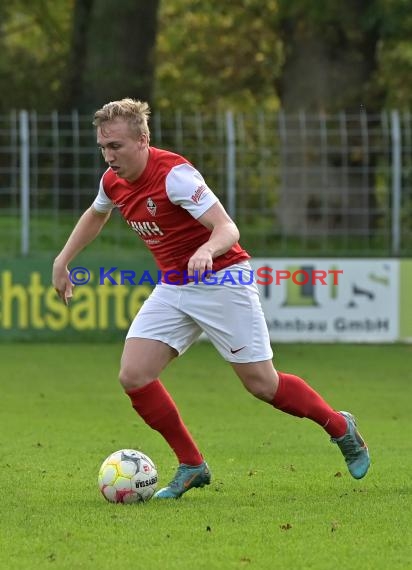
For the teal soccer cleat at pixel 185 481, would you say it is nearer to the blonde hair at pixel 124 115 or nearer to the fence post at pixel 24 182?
the blonde hair at pixel 124 115

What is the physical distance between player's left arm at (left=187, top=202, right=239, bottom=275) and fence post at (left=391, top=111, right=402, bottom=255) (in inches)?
411

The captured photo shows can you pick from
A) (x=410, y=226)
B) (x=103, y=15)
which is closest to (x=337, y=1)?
(x=103, y=15)

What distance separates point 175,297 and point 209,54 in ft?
87.9

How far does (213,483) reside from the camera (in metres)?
7.71

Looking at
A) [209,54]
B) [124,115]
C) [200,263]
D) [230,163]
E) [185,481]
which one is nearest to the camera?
[200,263]

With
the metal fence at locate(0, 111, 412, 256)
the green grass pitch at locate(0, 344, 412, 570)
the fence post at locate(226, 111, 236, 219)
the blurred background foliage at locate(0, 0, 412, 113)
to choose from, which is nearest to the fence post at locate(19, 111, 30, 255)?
the metal fence at locate(0, 111, 412, 256)

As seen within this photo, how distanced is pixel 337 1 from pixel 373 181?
5.42 m

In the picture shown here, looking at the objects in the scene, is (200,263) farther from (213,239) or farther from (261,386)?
(261,386)

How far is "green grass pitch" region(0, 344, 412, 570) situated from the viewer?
5.79 metres

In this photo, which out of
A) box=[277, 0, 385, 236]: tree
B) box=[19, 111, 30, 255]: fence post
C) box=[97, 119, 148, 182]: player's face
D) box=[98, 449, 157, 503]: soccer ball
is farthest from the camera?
box=[277, 0, 385, 236]: tree

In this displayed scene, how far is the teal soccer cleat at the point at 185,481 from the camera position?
7219 mm

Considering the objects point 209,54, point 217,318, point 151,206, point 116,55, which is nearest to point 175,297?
point 217,318

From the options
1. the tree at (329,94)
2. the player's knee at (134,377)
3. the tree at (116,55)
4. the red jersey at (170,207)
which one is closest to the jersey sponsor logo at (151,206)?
the red jersey at (170,207)

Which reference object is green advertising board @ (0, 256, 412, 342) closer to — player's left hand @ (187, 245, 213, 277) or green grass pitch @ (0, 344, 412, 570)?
green grass pitch @ (0, 344, 412, 570)
